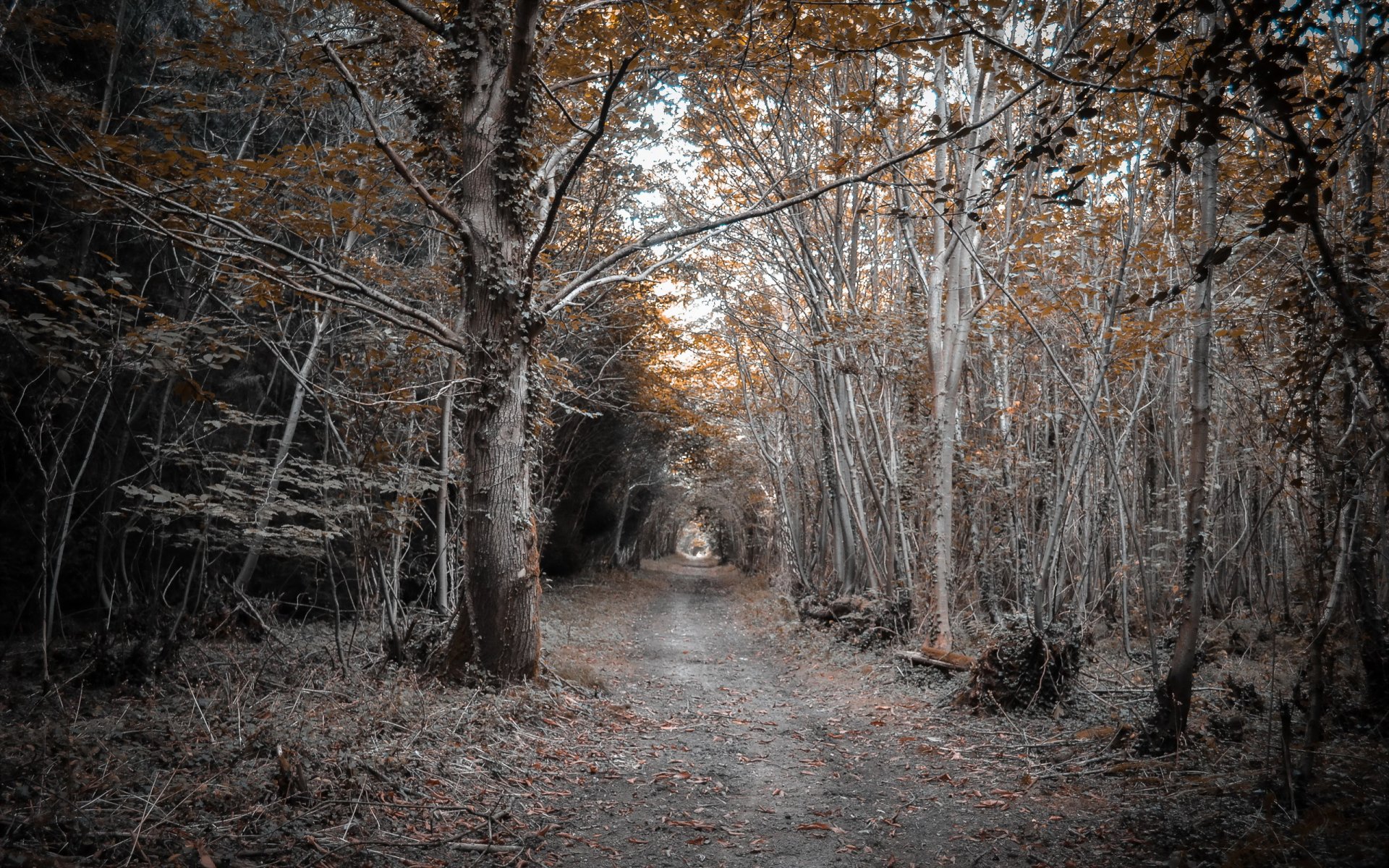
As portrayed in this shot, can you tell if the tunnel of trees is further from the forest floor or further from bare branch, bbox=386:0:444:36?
the forest floor

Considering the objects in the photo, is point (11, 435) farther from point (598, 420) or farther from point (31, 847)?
point (598, 420)

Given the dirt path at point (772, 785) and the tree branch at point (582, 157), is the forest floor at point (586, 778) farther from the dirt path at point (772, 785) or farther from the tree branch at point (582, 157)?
the tree branch at point (582, 157)

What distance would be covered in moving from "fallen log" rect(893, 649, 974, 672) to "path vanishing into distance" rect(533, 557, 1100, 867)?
649mm

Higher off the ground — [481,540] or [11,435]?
[11,435]

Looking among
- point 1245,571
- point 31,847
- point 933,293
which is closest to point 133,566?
point 31,847

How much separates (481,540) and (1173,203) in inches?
219

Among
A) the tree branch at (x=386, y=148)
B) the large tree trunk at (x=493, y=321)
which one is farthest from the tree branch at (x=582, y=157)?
the tree branch at (x=386, y=148)

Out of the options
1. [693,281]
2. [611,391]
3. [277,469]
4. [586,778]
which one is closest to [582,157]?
[277,469]

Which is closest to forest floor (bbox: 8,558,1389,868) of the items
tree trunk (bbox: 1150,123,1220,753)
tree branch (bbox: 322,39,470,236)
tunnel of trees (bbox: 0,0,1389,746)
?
tree trunk (bbox: 1150,123,1220,753)

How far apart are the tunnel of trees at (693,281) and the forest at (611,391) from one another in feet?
0.24

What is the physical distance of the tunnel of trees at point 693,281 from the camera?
13.8ft

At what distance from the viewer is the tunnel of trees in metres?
4.20

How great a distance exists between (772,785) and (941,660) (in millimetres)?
3214

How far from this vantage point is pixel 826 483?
13.0m
